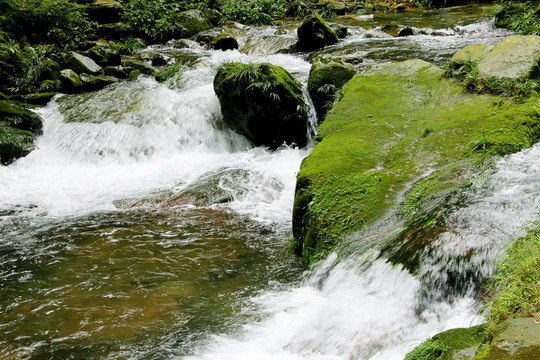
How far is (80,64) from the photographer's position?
1331cm

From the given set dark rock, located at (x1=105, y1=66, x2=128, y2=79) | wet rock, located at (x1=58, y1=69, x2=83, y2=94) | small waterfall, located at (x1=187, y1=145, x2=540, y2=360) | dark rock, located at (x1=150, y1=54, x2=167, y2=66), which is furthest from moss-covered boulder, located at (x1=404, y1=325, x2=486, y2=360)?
dark rock, located at (x1=150, y1=54, x2=167, y2=66)

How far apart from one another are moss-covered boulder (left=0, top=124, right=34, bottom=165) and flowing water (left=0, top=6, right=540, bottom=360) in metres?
0.21

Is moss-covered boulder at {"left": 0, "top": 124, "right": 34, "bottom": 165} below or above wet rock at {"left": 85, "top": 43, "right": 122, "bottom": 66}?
below

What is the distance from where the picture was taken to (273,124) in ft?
31.6

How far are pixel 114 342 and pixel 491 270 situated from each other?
134 inches

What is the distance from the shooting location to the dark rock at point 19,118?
34.9 ft

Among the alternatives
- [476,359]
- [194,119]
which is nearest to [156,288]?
[476,359]

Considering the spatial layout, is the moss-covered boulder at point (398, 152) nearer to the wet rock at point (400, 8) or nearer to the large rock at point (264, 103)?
the large rock at point (264, 103)

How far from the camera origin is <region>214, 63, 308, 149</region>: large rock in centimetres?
923

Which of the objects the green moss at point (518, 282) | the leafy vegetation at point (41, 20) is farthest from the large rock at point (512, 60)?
the leafy vegetation at point (41, 20)

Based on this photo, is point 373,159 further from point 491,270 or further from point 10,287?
point 10,287

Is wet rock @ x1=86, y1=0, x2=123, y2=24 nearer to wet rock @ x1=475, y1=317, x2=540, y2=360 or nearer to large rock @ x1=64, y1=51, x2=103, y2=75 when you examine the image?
large rock @ x1=64, y1=51, x2=103, y2=75

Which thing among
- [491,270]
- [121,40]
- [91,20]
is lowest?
[491,270]

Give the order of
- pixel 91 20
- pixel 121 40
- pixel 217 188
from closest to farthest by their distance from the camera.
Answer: pixel 217 188
pixel 121 40
pixel 91 20
